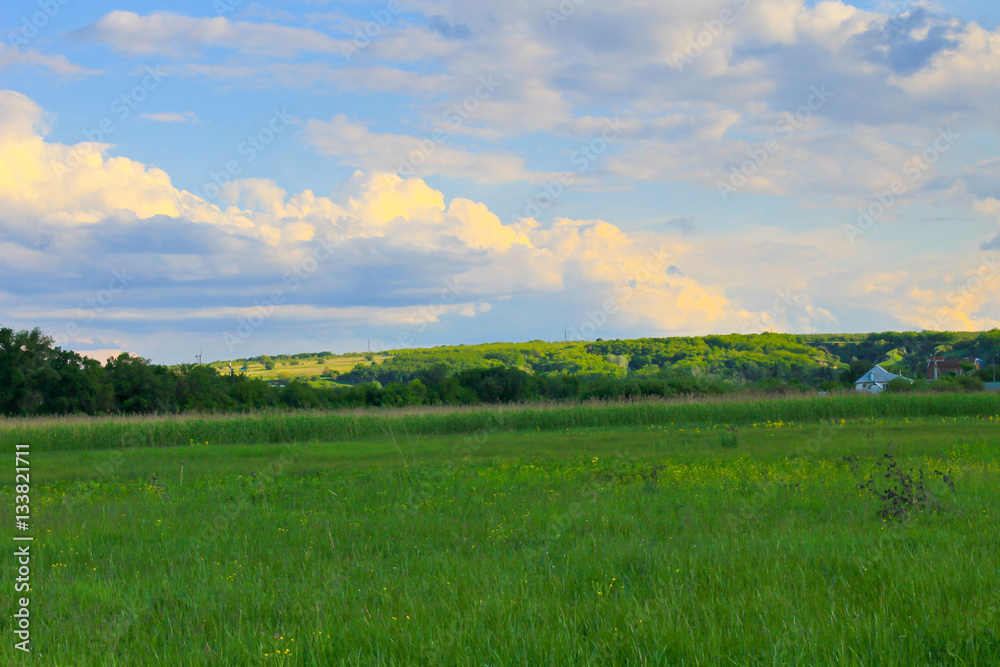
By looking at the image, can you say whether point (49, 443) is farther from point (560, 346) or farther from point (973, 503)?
point (560, 346)

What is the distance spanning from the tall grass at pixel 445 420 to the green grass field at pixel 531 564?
14.8 m

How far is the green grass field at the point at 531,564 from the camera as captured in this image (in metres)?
4.90

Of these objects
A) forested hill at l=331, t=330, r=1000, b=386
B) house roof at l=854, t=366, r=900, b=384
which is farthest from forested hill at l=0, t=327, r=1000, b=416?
house roof at l=854, t=366, r=900, b=384

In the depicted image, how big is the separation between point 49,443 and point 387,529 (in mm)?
27163

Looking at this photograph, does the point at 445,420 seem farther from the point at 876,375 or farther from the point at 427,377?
the point at 876,375

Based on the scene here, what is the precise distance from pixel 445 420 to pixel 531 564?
88.0 ft

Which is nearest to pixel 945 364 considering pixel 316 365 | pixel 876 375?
pixel 876 375

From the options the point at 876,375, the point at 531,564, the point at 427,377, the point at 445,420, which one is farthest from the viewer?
the point at 876,375

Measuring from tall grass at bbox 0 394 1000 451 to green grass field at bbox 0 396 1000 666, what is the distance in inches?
583

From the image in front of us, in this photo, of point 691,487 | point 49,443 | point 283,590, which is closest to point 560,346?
point 49,443

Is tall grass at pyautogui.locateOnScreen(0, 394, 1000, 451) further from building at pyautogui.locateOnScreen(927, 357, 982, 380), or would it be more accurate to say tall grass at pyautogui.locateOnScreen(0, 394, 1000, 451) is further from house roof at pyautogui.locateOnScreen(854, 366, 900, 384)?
building at pyautogui.locateOnScreen(927, 357, 982, 380)

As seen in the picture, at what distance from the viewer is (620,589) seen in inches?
239

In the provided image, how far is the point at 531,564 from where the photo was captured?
7035 millimetres

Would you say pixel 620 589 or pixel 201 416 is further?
pixel 201 416
